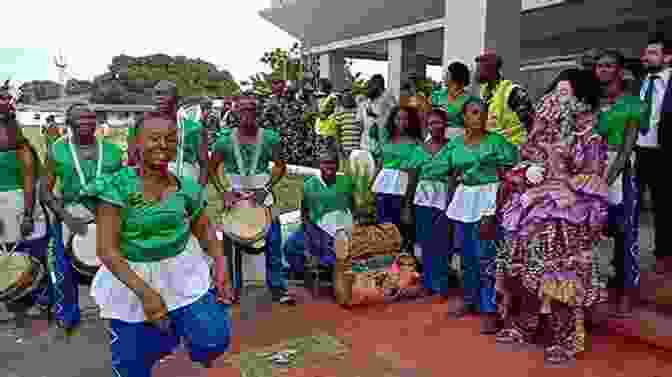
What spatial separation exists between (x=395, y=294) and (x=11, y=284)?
306 cm

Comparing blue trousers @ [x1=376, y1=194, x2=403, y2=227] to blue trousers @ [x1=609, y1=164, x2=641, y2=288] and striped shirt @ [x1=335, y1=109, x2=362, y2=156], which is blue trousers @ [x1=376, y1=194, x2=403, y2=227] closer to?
blue trousers @ [x1=609, y1=164, x2=641, y2=288]

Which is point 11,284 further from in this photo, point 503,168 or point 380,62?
point 380,62

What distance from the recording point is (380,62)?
2344 cm

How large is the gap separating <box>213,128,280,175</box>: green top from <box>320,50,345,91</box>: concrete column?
1423 centimetres

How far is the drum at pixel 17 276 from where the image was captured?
14.2 ft

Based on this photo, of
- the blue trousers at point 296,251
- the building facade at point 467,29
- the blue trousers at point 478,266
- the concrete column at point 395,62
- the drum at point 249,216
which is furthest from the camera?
the concrete column at point 395,62

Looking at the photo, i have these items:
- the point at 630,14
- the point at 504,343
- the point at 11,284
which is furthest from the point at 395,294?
the point at 630,14

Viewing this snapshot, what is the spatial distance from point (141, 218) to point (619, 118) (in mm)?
3137


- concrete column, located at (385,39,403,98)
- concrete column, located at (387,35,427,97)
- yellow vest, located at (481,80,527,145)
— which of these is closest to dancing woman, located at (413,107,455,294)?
yellow vest, located at (481,80,527,145)

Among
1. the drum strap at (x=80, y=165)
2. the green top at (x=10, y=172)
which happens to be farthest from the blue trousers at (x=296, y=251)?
the green top at (x=10, y=172)

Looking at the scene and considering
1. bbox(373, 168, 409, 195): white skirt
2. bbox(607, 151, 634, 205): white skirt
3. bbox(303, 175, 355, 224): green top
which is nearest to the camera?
bbox(607, 151, 634, 205): white skirt

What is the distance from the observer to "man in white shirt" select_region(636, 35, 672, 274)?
469cm

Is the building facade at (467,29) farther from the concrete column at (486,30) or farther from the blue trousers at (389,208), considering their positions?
the blue trousers at (389,208)

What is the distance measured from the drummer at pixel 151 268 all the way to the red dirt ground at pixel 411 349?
1.26m
